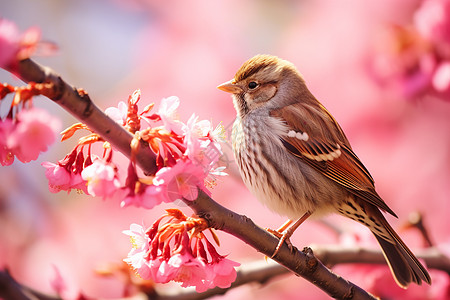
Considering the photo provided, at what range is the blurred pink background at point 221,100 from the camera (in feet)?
14.4

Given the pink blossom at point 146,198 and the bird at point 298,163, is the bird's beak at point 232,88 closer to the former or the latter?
the bird at point 298,163

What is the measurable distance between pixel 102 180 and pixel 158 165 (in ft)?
0.52

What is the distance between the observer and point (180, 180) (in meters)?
1.52

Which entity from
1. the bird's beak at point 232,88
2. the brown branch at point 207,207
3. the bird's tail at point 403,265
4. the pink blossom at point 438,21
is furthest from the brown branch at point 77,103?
the pink blossom at point 438,21

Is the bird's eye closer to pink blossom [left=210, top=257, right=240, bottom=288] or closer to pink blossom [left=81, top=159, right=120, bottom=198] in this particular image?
pink blossom [left=210, top=257, right=240, bottom=288]

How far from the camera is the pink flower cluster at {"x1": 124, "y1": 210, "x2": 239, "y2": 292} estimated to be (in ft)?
5.29

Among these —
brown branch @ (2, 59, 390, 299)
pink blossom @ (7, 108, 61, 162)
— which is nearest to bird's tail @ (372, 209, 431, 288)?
brown branch @ (2, 59, 390, 299)

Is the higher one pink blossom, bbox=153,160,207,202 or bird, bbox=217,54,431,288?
bird, bbox=217,54,431,288

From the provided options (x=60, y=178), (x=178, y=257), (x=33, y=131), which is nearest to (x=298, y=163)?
(x=178, y=257)

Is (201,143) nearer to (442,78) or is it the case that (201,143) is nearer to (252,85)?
(252,85)

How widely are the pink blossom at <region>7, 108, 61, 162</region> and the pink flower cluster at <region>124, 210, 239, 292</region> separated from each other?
45cm

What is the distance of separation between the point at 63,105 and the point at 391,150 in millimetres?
4230

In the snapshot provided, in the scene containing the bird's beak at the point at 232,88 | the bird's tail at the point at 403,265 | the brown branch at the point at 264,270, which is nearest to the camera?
the brown branch at the point at 264,270

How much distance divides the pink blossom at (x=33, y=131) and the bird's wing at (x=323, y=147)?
5.14ft
